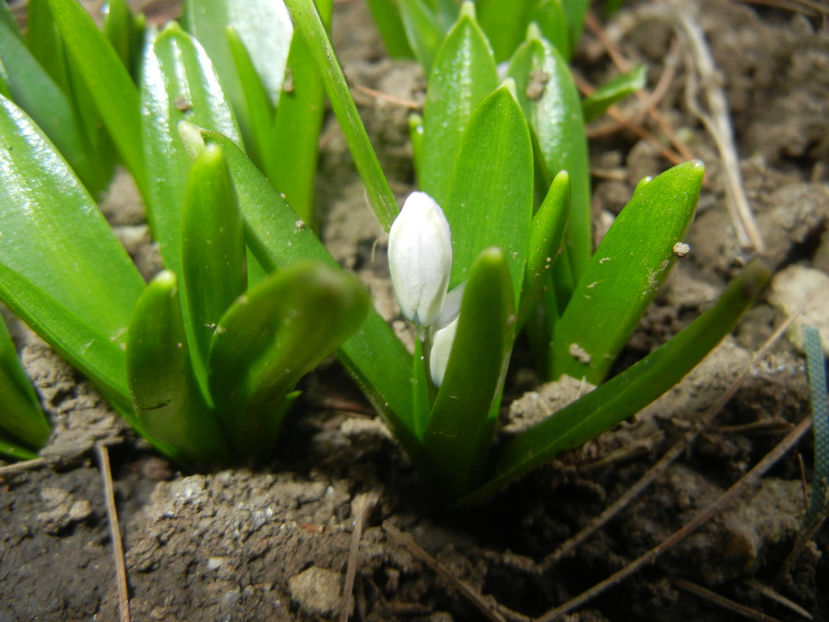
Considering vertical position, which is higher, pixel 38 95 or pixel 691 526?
pixel 38 95

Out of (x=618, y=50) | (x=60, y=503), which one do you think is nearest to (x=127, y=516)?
(x=60, y=503)

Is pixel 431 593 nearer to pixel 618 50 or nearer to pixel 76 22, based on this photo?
pixel 76 22

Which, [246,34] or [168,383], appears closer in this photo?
[168,383]

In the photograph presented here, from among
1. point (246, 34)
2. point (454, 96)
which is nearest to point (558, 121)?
point (454, 96)

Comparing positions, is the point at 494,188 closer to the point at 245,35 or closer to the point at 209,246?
the point at 209,246

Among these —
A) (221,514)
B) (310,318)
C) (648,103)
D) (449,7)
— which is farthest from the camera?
(648,103)

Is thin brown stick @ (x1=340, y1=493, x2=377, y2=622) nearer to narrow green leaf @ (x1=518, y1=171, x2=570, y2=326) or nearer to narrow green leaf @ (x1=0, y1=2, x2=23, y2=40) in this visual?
narrow green leaf @ (x1=518, y1=171, x2=570, y2=326)
